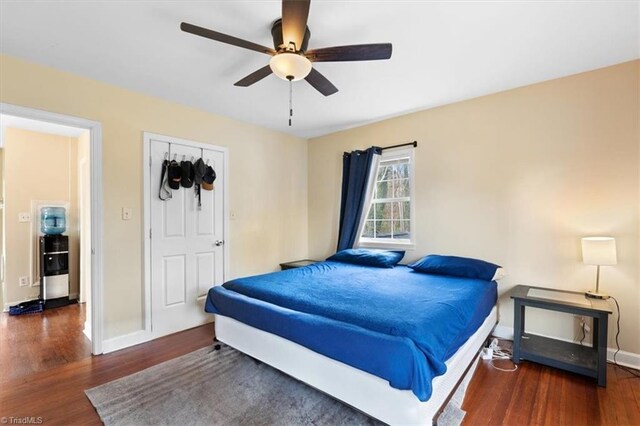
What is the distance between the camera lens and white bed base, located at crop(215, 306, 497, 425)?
60.6 inches

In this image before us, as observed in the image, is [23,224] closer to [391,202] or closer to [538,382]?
[391,202]

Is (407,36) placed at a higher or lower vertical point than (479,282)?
higher

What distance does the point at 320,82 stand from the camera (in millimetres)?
2168

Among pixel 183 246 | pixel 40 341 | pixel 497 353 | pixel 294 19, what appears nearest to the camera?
pixel 294 19

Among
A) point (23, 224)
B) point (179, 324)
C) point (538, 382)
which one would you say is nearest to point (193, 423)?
point (179, 324)

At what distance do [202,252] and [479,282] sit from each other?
9.72ft

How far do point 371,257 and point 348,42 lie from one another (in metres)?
2.28

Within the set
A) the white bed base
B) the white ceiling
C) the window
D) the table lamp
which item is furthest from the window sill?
the white ceiling

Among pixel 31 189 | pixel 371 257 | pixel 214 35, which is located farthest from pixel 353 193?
pixel 31 189

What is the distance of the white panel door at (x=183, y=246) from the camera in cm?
305

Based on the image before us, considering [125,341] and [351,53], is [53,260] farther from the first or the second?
[351,53]

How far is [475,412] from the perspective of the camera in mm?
1827

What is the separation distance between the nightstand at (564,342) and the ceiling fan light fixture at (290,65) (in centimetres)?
245

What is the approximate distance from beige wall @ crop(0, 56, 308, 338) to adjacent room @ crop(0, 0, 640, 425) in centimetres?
2
